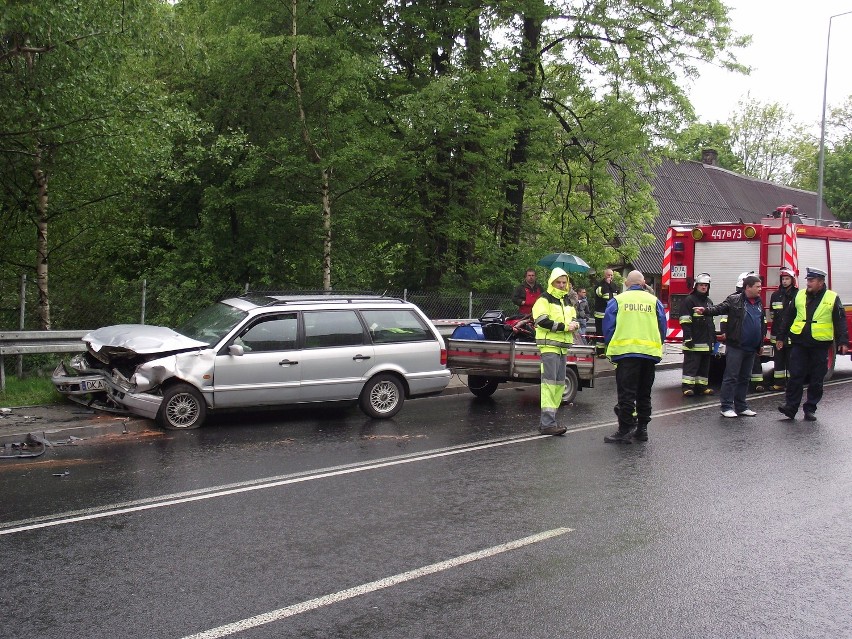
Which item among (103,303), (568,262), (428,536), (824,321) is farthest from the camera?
(568,262)

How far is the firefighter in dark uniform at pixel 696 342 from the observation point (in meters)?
12.8

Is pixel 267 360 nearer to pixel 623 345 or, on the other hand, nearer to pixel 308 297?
pixel 308 297

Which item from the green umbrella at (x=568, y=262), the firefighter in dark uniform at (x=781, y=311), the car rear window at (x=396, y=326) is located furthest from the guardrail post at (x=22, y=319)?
the firefighter in dark uniform at (x=781, y=311)

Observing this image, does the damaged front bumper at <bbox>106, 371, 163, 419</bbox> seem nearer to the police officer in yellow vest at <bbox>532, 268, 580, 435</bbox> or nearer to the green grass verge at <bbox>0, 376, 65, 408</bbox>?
the green grass verge at <bbox>0, 376, 65, 408</bbox>

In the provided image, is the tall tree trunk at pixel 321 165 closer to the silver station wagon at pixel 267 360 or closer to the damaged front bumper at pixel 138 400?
the silver station wagon at pixel 267 360

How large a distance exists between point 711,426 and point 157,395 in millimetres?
6724

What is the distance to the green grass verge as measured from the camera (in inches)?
412

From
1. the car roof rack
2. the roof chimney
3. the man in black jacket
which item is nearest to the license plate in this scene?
the car roof rack

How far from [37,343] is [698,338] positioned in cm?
988

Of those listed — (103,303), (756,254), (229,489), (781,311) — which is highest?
(756,254)

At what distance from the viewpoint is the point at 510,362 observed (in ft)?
38.7

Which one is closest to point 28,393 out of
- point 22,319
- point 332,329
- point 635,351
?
point 22,319

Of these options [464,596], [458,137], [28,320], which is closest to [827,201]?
[458,137]

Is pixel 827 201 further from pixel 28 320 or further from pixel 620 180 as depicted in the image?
pixel 28 320
